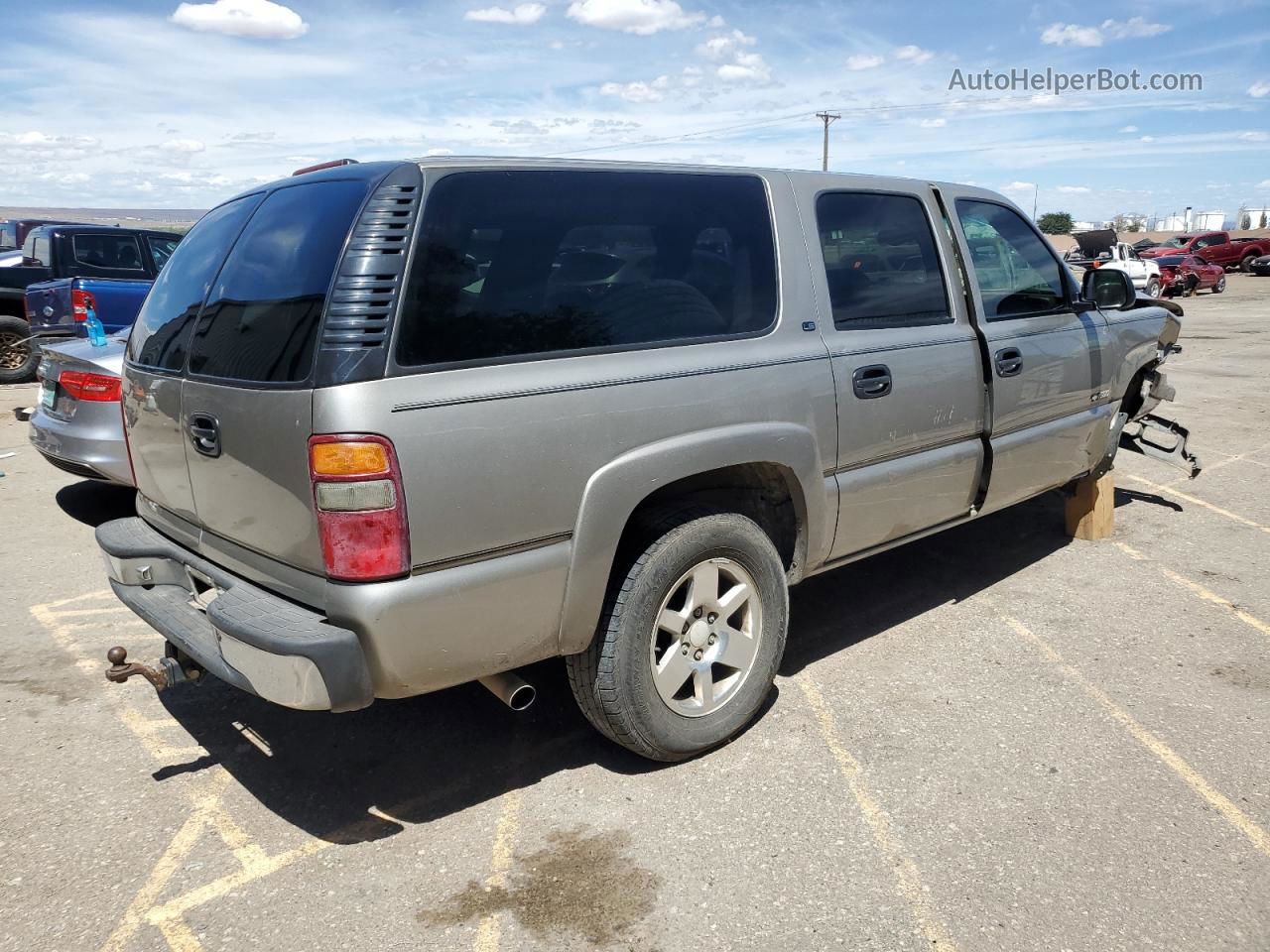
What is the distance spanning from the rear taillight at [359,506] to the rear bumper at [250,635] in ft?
0.64

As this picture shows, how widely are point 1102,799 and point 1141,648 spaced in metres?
1.37

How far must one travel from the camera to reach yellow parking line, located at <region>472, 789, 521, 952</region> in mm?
2471

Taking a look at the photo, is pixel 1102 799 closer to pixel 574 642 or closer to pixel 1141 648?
pixel 1141 648

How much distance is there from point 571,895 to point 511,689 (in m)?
0.60

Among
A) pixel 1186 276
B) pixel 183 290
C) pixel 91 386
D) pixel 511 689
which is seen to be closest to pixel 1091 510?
pixel 511 689

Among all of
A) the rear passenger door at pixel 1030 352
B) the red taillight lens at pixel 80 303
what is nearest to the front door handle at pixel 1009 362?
the rear passenger door at pixel 1030 352


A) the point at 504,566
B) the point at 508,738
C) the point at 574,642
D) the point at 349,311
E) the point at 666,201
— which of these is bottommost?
the point at 508,738

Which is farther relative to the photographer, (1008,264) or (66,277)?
(66,277)

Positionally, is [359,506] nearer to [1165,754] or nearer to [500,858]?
[500,858]

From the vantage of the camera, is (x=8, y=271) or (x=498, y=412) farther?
(x=8, y=271)

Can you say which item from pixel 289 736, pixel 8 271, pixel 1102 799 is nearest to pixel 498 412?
pixel 289 736

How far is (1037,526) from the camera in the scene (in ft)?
19.8

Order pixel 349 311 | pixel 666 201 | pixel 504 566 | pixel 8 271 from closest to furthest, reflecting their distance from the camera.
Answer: pixel 349 311
pixel 504 566
pixel 666 201
pixel 8 271

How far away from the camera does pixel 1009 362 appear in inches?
167
